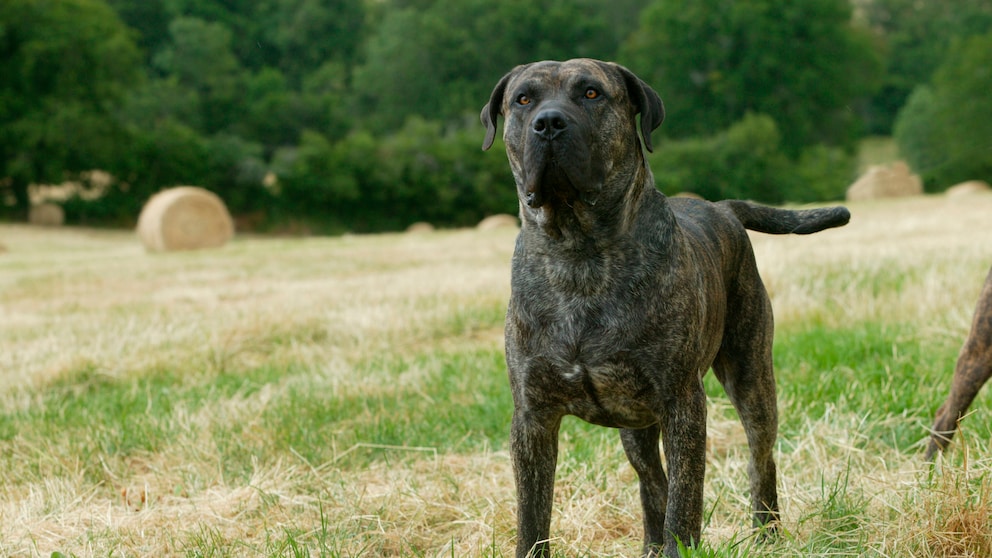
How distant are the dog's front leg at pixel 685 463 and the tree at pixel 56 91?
125 feet

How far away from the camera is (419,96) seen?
53250 mm

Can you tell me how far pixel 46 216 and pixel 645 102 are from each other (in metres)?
37.6

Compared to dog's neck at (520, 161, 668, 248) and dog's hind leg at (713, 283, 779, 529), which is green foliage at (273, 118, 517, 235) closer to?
dog's hind leg at (713, 283, 779, 529)

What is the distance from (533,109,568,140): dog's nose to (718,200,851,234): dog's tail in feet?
3.99

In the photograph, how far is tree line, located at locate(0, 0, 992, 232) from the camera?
37375 millimetres

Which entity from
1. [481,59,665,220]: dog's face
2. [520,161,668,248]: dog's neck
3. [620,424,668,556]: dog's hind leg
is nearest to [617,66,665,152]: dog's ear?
[481,59,665,220]: dog's face

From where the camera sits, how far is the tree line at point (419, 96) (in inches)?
1471

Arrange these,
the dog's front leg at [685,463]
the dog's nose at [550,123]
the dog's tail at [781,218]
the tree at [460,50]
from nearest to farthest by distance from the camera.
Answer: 1. the dog's nose at [550,123]
2. the dog's front leg at [685,463]
3. the dog's tail at [781,218]
4. the tree at [460,50]

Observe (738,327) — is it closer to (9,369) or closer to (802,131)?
(9,369)

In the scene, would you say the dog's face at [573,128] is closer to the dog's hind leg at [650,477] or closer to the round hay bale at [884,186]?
the dog's hind leg at [650,477]

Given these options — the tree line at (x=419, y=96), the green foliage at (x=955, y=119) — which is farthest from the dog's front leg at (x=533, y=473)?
the green foliage at (x=955, y=119)

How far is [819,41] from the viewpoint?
46594 mm

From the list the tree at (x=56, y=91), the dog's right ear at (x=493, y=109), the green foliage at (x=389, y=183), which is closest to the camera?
the dog's right ear at (x=493, y=109)

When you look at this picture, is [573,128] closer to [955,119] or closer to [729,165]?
[729,165]
